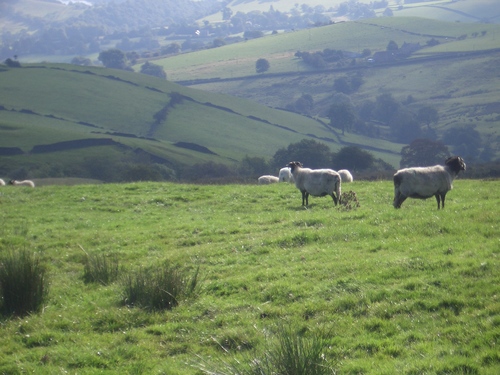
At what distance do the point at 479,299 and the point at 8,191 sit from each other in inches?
973

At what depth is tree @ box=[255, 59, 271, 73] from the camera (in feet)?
579

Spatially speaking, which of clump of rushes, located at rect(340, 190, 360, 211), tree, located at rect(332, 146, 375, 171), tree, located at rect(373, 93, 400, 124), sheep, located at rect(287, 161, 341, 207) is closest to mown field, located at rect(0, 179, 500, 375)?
clump of rushes, located at rect(340, 190, 360, 211)

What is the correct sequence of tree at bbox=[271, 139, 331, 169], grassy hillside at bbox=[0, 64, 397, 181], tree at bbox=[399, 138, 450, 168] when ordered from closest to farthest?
tree at bbox=[271, 139, 331, 169], tree at bbox=[399, 138, 450, 168], grassy hillside at bbox=[0, 64, 397, 181]

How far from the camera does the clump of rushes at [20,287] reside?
41.3 ft

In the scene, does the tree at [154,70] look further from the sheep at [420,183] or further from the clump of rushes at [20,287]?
the clump of rushes at [20,287]

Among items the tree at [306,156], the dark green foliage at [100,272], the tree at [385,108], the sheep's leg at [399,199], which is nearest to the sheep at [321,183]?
the sheep's leg at [399,199]

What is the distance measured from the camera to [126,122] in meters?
103

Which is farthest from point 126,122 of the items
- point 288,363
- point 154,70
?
point 288,363

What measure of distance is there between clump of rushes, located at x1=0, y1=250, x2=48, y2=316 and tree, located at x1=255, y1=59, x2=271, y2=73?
166684 millimetres

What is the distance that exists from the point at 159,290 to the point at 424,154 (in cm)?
6973

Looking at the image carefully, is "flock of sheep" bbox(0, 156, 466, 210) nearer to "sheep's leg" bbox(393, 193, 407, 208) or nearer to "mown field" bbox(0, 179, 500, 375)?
"sheep's leg" bbox(393, 193, 407, 208)

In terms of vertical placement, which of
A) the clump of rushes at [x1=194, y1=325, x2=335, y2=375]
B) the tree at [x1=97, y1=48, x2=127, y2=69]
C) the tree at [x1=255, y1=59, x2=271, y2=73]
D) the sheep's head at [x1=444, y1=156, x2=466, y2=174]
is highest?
the tree at [x1=97, y1=48, x2=127, y2=69]

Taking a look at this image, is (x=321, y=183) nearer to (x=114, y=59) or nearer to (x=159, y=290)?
(x=159, y=290)

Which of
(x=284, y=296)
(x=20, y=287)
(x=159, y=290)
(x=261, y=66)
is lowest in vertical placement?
(x=261, y=66)
